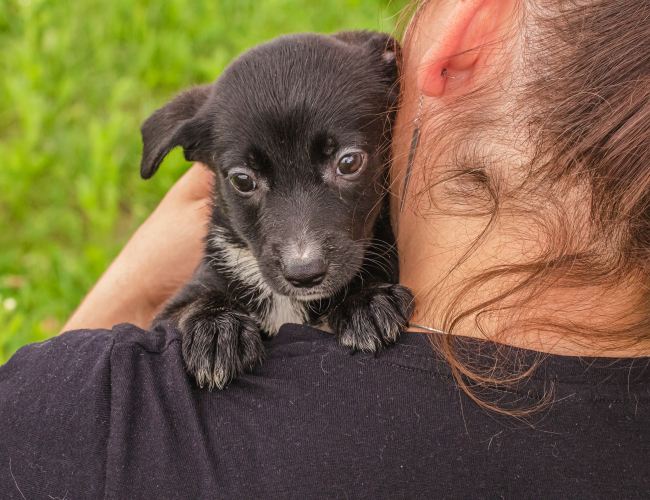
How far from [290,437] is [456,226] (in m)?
0.67

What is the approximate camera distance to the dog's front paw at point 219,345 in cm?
153

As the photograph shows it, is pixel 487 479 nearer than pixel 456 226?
Yes

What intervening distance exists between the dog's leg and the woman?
0.45 feet

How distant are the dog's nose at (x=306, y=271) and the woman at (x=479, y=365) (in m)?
0.30

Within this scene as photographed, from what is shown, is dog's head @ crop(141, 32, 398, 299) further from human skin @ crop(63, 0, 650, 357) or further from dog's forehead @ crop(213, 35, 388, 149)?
human skin @ crop(63, 0, 650, 357)

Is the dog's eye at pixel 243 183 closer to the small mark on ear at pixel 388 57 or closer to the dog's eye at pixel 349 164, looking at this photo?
the dog's eye at pixel 349 164

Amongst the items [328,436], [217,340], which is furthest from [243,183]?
[328,436]

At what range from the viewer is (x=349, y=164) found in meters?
1.86

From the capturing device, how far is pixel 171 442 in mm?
1258

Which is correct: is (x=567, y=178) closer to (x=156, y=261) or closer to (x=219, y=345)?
(x=219, y=345)

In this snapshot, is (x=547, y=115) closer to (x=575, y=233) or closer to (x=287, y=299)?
(x=575, y=233)

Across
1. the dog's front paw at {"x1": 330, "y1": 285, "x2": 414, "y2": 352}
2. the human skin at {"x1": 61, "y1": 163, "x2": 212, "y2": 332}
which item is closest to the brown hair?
the dog's front paw at {"x1": 330, "y1": 285, "x2": 414, "y2": 352}

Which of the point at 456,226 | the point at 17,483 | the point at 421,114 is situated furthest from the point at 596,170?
the point at 17,483

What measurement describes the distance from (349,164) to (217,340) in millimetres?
694
